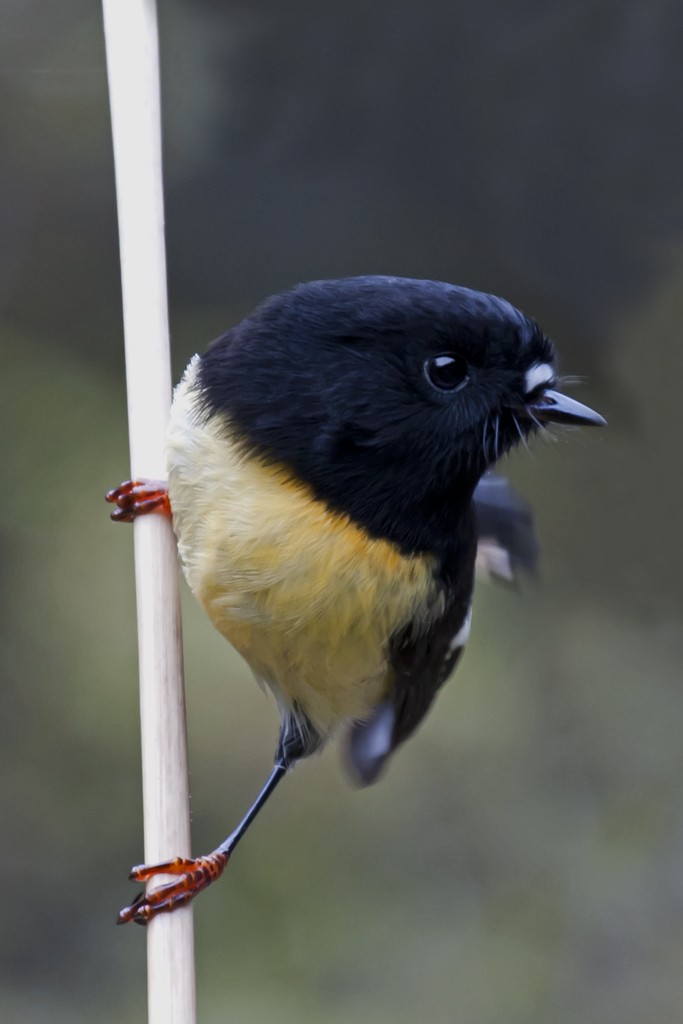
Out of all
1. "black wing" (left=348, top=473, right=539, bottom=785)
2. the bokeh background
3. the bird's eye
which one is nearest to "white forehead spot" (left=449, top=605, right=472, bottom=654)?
"black wing" (left=348, top=473, right=539, bottom=785)

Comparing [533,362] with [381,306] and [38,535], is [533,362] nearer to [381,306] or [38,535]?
[381,306]

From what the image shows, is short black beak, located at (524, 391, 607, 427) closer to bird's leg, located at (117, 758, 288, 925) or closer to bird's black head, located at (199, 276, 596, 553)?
bird's black head, located at (199, 276, 596, 553)

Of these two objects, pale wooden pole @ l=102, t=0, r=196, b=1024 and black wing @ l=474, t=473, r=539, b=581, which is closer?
pale wooden pole @ l=102, t=0, r=196, b=1024

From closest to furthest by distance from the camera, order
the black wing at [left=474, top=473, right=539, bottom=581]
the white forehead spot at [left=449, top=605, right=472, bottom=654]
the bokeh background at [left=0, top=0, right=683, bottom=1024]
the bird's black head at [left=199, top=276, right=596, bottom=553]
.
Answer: the bird's black head at [left=199, top=276, right=596, bottom=553], the white forehead spot at [left=449, top=605, right=472, bottom=654], the black wing at [left=474, top=473, right=539, bottom=581], the bokeh background at [left=0, top=0, right=683, bottom=1024]

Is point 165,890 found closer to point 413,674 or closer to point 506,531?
point 413,674

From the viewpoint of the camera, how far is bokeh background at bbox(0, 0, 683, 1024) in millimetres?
3896

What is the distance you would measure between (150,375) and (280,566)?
0.34 meters

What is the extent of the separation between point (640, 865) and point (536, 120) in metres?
2.45

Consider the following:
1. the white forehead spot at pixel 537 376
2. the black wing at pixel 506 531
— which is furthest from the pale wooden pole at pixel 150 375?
the black wing at pixel 506 531

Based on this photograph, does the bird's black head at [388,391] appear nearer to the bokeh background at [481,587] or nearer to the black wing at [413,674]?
the black wing at [413,674]

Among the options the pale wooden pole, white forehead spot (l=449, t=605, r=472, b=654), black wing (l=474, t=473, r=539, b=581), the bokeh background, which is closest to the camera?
the pale wooden pole

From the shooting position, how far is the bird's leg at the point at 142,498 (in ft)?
6.89

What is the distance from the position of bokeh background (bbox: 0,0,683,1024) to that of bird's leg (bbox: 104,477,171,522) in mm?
1643

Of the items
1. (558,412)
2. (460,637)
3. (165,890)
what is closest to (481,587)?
(460,637)
